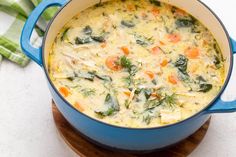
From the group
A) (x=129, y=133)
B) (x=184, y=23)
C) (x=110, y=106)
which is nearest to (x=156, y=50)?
(x=184, y=23)

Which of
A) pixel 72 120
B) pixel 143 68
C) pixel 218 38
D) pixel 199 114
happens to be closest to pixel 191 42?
pixel 218 38

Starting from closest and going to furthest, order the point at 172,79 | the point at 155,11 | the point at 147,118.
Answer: the point at 147,118 < the point at 172,79 < the point at 155,11

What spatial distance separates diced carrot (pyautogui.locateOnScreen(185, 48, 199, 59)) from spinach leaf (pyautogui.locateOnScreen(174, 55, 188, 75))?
0.08 ft

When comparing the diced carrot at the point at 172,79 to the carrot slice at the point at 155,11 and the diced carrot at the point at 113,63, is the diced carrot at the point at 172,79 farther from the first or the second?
the carrot slice at the point at 155,11

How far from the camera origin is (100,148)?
1.48 m

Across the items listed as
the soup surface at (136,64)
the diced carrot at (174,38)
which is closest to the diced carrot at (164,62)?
the soup surface at (136,64)

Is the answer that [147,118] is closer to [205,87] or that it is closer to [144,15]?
[205,87]

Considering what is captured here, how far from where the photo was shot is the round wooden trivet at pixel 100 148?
1.47 metres

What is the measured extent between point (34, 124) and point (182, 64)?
0.54m

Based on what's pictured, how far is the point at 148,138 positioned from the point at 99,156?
9.9 inches

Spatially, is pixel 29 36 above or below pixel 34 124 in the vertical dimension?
above

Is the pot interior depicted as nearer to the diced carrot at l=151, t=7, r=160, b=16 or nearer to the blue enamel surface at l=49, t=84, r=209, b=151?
the diced carrot at l=151, t=7, r=160, b=16

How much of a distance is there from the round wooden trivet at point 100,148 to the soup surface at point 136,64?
157 millimetres

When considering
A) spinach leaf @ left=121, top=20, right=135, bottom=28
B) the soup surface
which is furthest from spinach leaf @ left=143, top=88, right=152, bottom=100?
spinach leaf @ left=121, top=20, right=135, bottom=28
